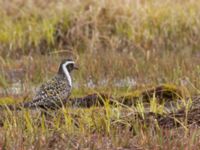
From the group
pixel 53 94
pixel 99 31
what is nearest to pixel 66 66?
pixel 53 94

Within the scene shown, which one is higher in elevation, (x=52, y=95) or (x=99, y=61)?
(x=52, y=95)

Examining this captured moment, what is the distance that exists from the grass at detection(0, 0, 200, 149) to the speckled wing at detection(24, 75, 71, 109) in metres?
0.26

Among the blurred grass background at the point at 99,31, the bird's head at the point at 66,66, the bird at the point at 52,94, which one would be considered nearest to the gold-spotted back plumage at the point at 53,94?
the bird at the point at 52,94

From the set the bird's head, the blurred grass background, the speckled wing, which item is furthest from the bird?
the blurred grass background

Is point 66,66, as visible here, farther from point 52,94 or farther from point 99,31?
point 99,31

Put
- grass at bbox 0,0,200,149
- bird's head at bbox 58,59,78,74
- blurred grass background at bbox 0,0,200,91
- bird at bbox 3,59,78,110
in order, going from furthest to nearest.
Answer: blurred grass background at bbox 0,0,200,91 → bird's head at bbox 58,59,78,74 → bird at bbox 3,59,78,110 → grass at bbox 0,0,200,149

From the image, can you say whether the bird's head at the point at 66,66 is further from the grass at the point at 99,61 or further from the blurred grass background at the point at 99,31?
the blurred grass background at the point at 99,31

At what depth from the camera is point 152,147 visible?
6.48 m

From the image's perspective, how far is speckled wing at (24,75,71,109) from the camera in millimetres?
8781

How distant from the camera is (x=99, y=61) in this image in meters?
12.0

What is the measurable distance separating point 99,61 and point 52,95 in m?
3.16

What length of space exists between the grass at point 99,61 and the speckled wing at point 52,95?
0.86ft

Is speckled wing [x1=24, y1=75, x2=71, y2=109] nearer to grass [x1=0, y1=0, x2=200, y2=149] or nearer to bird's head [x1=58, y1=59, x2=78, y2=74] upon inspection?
grass [x1=0, y1=0, x2=200, y2=149]

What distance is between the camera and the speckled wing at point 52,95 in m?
8.78
